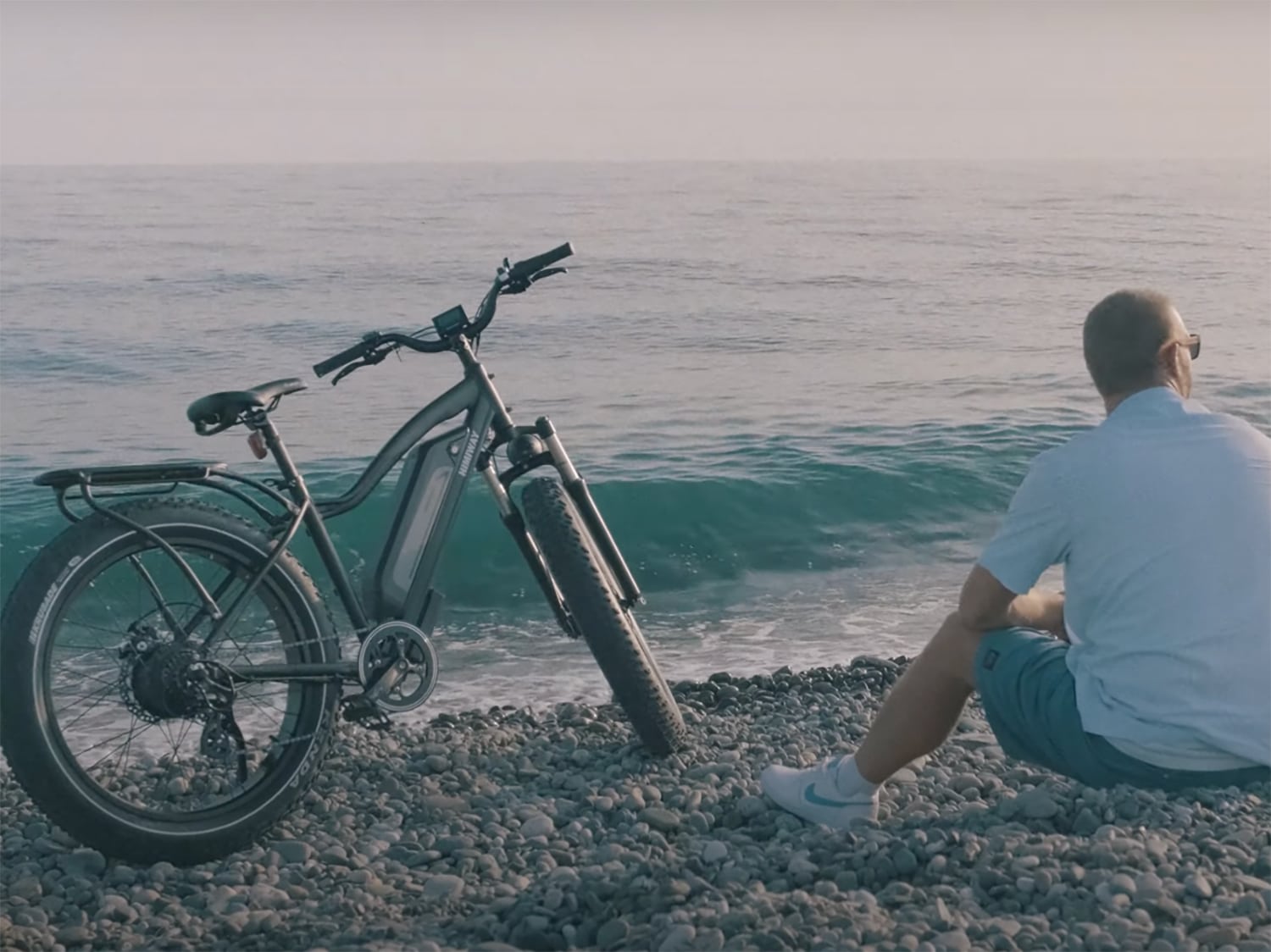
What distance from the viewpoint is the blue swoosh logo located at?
444 cm

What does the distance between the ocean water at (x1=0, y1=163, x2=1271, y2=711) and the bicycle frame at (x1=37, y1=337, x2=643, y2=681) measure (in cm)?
225

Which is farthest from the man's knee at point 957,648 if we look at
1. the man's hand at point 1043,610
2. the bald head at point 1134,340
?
the bald head at point 1134,340

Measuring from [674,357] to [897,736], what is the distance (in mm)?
17684

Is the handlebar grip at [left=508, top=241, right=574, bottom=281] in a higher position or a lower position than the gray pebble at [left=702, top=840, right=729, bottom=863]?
higher

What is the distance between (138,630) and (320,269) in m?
26.5

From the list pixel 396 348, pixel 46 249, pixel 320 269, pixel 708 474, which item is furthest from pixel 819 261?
pixel 396 348

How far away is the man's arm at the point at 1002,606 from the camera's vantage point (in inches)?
156

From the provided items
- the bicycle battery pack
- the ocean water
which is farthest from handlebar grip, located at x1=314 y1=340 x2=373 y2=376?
the ocean water

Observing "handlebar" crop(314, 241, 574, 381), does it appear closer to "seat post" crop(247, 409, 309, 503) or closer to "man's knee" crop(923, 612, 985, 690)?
"seat post" crop(247, 409, 309, 503)

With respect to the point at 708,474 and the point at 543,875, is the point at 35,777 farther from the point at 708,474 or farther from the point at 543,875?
the point at 708,474

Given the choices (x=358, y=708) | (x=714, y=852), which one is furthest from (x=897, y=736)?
(x=358, y=708)

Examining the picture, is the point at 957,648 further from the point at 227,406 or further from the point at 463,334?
the point at 227,406

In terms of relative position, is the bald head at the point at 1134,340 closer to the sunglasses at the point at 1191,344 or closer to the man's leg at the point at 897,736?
the sunglasses at the point at 1191,344

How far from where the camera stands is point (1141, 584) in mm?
3697
